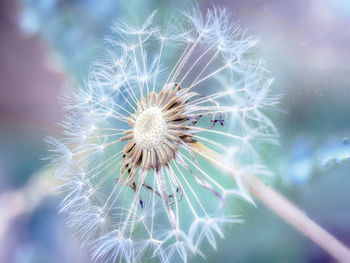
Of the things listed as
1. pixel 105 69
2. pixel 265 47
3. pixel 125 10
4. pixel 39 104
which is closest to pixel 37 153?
pixel 39 104

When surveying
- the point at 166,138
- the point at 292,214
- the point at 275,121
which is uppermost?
the point at 166,138

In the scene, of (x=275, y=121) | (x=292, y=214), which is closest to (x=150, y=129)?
(x=275, y=121)

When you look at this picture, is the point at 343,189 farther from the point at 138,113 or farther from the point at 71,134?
the point at 71,134

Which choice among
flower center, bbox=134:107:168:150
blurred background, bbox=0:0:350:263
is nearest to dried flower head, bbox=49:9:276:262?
flower center, bbox=134:107:168:150

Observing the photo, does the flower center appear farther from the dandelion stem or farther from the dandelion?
the dandelion stem

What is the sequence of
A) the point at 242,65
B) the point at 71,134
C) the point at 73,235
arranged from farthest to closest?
the point at 73,235 < the point at 71,134 < the point at 242,65

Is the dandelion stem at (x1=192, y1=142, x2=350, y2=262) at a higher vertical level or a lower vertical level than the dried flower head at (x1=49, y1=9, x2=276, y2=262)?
lower

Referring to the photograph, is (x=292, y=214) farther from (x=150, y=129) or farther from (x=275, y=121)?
(x=150, y=129)
